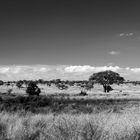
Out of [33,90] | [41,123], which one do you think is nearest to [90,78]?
[33,90]

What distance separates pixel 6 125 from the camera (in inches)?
242

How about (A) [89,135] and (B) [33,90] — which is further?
(B) [33,90]

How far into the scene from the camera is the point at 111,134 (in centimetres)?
506

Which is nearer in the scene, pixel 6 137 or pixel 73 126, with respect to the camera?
pixel 6 137

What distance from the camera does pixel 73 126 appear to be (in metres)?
5.54

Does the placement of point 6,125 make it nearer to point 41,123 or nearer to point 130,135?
point 41,123

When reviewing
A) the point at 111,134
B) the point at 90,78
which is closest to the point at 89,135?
the point at 111,134

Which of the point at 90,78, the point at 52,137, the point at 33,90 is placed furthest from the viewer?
the point at 90,78

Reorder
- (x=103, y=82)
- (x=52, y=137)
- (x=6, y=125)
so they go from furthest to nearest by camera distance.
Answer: (x=103, y=82) → (x=6, y=125) → (x=52, y=137)

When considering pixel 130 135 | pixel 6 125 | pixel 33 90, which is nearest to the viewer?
pixel 130 135

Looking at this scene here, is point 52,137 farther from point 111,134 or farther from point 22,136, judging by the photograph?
point 111,134

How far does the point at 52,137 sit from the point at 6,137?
3.98 ft

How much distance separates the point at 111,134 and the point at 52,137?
1558 millimetres

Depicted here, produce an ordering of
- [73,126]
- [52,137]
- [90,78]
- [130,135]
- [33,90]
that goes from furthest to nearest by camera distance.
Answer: [90,78] → [33,90] → [73,126] → [130,135] → [52,137]
